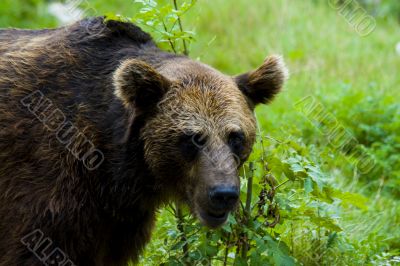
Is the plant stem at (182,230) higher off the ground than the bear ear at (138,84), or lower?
lower

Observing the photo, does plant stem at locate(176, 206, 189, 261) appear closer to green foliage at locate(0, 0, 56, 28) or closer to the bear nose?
the bear nose

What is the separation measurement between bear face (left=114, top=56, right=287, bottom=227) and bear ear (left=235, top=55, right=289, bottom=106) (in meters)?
0.23

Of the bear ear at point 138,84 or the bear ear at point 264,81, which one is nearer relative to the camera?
the bear ear at point 138,84

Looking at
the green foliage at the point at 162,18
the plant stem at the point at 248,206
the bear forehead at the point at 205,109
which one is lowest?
the plant stem at the point at 248,206

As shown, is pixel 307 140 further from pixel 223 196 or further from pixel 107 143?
pixel 223 196

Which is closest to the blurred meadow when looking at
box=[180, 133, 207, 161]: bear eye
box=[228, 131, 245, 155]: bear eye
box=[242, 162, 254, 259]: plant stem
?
box=[242, 162, 254, 259]: plant stem

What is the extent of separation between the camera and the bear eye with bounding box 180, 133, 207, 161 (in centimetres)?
519

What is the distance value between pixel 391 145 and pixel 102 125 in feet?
14.9

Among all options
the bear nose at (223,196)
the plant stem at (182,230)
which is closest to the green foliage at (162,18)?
the plant stem at (182,230)

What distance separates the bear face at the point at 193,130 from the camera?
511 centimetres

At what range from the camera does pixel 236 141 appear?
210 inches

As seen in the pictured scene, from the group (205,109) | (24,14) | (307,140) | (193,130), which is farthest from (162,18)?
(24,14)

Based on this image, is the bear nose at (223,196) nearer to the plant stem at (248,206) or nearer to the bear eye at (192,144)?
the bear eye at (192,144)

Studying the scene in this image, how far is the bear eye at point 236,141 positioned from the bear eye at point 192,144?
209mm
